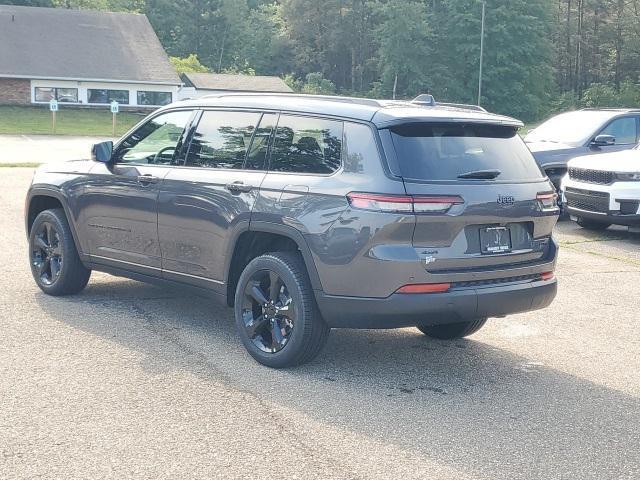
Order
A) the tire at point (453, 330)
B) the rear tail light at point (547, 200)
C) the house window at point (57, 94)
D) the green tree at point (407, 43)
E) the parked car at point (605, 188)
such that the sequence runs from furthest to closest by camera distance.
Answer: the green tree at point (407, 43) < the house window at point (57, 94) < the parked car at point (605, 188) < the tire at point (453, 330) < the rear tail light at point (547, 200)

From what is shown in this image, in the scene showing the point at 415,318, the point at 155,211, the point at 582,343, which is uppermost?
the point at 155,211

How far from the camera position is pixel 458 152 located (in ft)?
18.2

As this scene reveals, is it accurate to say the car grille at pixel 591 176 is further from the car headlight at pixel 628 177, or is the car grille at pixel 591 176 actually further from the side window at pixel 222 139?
the side window at pixel 222 139

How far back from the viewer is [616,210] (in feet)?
40.0

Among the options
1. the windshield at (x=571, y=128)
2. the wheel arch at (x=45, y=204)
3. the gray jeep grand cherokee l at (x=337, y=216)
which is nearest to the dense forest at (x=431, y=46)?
the windshield at (x=571, y=128)

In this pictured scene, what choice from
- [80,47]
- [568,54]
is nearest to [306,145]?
[80,47]

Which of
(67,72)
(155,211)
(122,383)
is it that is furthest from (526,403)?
(67,72)

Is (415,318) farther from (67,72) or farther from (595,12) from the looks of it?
(595,12)

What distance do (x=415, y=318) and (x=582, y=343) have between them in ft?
6.75

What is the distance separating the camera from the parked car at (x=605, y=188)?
12.1 meters

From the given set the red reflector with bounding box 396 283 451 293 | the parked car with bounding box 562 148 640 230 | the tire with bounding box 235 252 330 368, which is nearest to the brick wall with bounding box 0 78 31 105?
the parked car with bounding box 562 148 640 230

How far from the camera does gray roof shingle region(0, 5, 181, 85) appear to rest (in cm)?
5541

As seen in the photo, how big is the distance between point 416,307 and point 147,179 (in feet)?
8.20

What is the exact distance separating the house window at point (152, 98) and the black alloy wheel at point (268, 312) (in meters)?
53.1
